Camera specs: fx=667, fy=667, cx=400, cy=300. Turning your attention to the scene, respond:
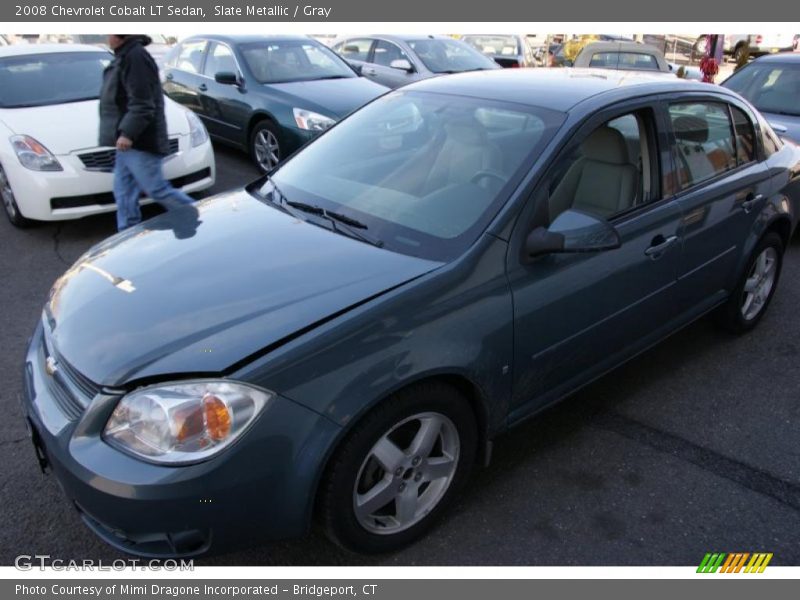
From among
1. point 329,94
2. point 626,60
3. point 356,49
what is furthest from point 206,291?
point 626,60

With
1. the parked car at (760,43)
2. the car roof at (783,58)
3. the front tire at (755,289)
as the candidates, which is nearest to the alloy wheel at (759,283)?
the front tire at (755,289)

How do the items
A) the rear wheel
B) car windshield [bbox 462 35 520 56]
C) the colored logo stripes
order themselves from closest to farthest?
the colored logo stripes, the rear wheel, car windshield [bbox 462 35 520 56]

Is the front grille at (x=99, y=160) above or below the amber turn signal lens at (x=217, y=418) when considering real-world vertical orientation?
below

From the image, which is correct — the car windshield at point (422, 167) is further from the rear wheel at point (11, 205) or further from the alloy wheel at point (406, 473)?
the rear wheel at point (11, 205)

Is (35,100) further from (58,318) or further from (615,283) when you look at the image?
(615,283)

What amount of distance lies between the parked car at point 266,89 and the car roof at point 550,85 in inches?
132

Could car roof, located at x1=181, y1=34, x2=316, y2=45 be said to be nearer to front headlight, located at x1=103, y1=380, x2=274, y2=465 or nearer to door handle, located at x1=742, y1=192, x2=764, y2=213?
door handle, located at x1=742, y1=192, x2=764, y2=213

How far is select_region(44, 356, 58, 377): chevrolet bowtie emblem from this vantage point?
7.59ft

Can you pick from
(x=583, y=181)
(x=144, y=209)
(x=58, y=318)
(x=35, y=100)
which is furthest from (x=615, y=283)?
(x=35, y=100)

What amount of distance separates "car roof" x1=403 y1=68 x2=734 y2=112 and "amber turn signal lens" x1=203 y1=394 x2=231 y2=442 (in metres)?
1.88

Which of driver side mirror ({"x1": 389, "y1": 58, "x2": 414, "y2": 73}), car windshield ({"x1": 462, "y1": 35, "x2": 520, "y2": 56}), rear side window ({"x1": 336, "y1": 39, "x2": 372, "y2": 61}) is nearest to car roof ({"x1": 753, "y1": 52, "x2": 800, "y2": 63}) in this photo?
driver side mirror ({"x1": 389, "y1": 58, "x2": 414, "y2": 73})

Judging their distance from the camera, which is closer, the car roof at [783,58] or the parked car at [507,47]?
the car roof at [783,58]

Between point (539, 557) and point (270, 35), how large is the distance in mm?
7102

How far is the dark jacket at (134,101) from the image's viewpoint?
468cm
